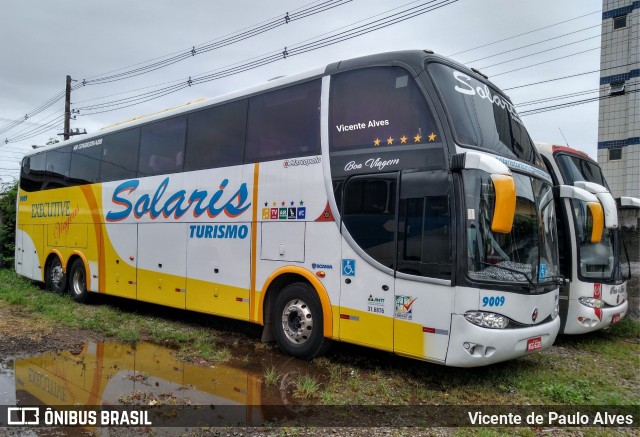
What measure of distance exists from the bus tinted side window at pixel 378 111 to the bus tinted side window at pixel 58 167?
871cm

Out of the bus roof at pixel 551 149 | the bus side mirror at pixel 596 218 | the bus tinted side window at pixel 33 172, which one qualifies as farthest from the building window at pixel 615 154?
the bus tinted side window at pixel 33 172

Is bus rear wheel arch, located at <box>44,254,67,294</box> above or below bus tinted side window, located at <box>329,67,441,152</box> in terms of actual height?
below

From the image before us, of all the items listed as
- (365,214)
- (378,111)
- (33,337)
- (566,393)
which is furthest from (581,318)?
(33,337)

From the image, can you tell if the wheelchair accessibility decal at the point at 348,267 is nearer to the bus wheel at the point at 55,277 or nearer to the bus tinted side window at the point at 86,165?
the bus tinted side window at the point at 86,165

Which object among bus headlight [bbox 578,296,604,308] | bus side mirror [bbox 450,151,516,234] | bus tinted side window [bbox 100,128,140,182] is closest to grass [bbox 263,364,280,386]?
bus side mirror [bbox 450,151,516,234]

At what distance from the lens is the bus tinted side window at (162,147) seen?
917 centimetres

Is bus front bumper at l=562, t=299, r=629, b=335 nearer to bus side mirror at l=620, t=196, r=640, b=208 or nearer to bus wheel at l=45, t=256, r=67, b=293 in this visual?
bus side mirror at l=620, t=196, r=640, b=208

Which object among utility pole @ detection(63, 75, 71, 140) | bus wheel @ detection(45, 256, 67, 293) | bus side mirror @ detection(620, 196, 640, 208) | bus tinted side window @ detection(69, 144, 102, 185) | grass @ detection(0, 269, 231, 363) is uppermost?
utility pole @ detection(63, 75, 71, 140)

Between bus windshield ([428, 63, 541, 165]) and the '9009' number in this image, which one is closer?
the '9009' number

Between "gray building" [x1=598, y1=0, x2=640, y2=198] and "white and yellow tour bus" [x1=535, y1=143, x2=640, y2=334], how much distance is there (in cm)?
1514

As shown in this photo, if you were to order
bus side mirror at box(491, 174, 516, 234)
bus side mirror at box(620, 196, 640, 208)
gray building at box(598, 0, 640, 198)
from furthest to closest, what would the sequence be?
1. gray building at box(598, 0, 640, 198)
2. bus side mirror at box(620, 196, 640, 208)
3. bus side mirror at box(491, 174, 516, 234)

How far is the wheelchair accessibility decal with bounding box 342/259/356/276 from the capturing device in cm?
634

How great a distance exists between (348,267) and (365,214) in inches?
28.4

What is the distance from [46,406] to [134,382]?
103 cm
